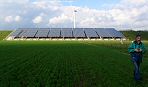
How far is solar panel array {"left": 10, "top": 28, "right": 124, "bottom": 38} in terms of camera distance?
147 meters

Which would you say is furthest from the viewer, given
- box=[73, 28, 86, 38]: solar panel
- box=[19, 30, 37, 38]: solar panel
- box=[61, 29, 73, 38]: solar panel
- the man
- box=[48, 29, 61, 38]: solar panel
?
box=[48, 29, 61, 38]: solar panel

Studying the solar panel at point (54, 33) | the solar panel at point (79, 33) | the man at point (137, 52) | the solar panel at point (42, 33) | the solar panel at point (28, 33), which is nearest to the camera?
the man at point (137, 52)

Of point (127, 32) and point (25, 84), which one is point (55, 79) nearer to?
point (25, 84)

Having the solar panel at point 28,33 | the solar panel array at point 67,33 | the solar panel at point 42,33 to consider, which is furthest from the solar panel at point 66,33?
the solar panel at point 28,33

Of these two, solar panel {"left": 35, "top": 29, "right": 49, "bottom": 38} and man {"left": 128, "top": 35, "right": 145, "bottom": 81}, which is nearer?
man {"left": 128, "top": 35, "right": 145, "bottom": 81}

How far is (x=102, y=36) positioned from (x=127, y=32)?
69.6 ft

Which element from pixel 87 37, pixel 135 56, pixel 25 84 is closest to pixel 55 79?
pixel 25 84

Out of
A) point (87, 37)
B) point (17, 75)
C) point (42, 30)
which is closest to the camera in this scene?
point (17, 75)

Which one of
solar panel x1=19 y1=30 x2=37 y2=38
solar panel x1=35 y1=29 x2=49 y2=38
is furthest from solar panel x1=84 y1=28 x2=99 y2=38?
solar panel x1=19 y1=30 x2=37 y2=38

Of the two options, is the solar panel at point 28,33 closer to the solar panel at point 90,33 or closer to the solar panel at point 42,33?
the solar panel at point 42,33

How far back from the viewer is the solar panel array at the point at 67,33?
146625 mm

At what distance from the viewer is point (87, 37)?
477ft

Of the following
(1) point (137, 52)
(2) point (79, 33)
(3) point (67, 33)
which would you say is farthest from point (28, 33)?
(1) point (137, 52)

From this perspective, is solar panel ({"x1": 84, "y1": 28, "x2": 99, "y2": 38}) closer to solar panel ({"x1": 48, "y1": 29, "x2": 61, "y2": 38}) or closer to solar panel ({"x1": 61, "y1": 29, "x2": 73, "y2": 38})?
solar panel ({"x1": 61, "y1": 29, "x2": 73, "y2": 38})
